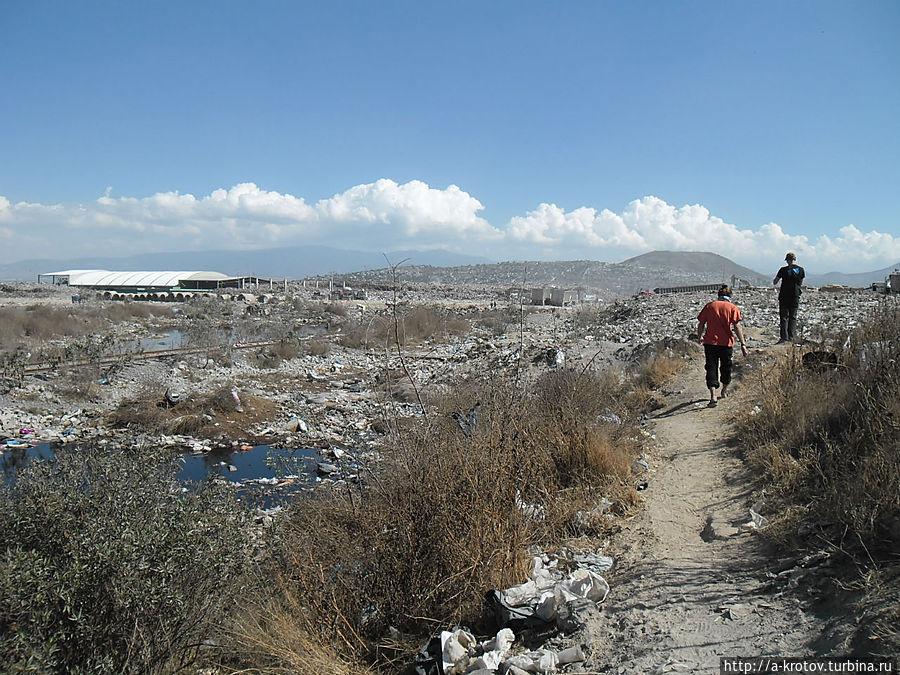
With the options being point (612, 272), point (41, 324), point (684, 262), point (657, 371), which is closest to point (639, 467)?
point (657, 371)

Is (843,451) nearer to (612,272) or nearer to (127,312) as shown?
(127,312)

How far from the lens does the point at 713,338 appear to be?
718cm

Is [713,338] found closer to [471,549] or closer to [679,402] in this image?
[679,402]

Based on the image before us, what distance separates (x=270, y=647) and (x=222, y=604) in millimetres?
422

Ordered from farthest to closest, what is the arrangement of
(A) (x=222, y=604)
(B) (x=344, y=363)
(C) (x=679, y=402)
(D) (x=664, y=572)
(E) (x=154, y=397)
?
(B) (x=344, y=363)
(E) (x=154, y=397)
(C) (x=679, y=402)
(D) (x=664, y=572)
(A) (x=222, y=604)

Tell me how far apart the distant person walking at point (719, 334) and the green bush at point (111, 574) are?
598cm

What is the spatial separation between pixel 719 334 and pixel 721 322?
0.49 feet

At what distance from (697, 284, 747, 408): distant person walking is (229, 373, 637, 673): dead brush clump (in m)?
4.06

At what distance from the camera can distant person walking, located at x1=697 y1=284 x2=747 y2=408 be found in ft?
23.3

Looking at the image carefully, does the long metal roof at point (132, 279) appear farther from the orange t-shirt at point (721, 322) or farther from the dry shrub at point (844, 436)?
the dry shrub at point (844, 436)

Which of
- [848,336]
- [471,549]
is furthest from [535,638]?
[848,336]

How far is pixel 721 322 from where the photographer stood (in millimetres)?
7105

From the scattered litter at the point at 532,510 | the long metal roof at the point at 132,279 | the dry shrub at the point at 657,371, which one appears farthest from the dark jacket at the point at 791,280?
the long metal roof at the point at 132,279

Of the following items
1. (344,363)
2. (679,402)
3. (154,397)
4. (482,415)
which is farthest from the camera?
(344,363)
